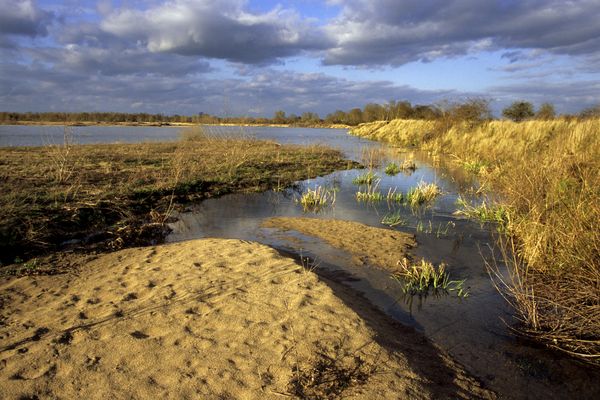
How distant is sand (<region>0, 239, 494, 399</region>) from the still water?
386mm

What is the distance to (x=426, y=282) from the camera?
6.38m

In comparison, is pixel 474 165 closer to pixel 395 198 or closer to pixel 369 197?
pixel 395 198

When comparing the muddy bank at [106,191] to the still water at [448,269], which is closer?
the still water at [448,269]

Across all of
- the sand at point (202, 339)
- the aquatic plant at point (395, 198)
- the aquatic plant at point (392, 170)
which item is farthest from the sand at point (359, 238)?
the aquatic plant at point (392, 170)

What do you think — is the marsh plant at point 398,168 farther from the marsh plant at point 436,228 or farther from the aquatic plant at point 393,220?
the marsh plant at point 436,228

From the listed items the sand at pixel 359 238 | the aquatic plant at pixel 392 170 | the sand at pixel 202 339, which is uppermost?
the sand at pixel 202 339

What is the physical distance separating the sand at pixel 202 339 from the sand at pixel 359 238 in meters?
1.55

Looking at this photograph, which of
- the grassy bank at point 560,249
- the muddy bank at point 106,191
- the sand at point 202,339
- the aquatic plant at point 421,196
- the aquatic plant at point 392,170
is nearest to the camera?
the sand at point 202,339

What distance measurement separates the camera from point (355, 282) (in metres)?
6.61

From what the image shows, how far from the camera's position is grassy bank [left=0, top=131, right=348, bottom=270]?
8141 mm

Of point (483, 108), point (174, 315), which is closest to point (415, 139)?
point (483, 108)

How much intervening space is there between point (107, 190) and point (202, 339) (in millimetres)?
8480

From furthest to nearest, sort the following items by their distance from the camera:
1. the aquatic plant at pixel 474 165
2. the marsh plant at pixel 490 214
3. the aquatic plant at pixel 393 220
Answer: the aquatic plant at pixel 474 165 → the aquatic plant at pixel 393 220 → the marsh plant at pixel 490 214

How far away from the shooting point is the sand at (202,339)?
3715 millimetres
